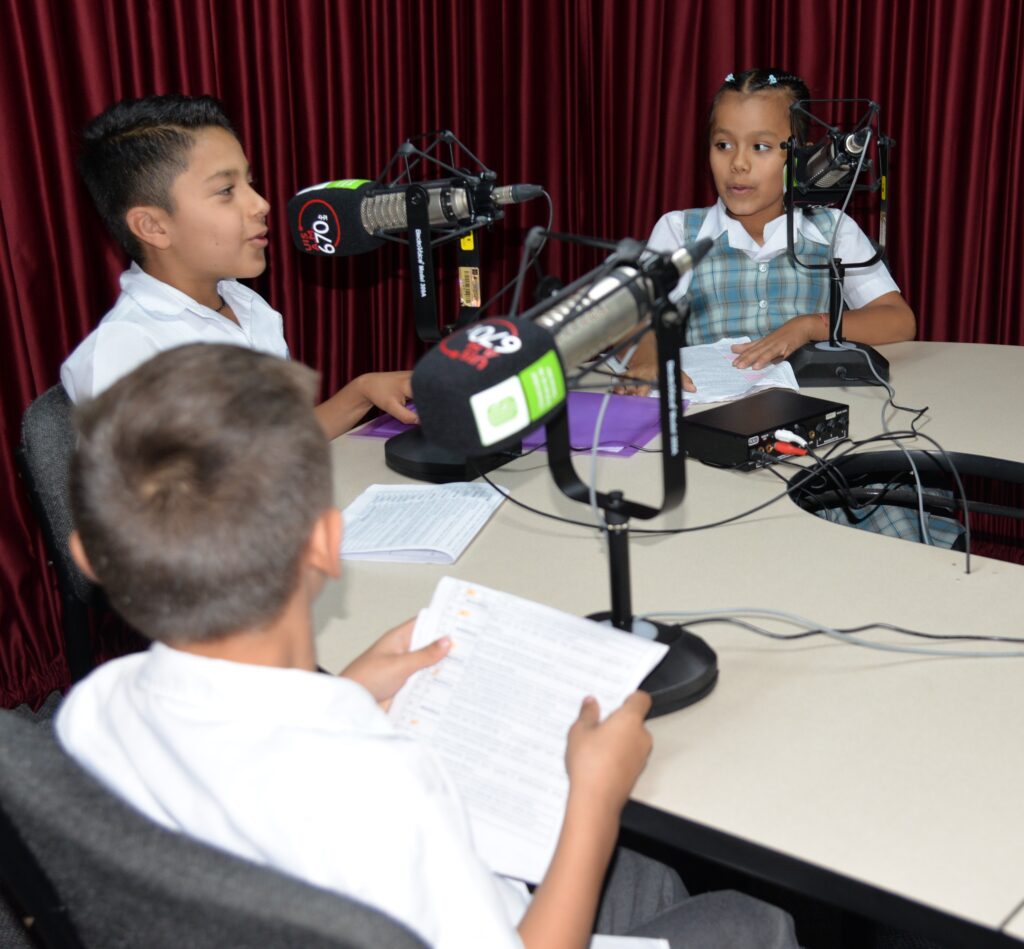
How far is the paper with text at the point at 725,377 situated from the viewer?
193 cm

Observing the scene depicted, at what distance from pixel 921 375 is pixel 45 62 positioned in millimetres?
1743

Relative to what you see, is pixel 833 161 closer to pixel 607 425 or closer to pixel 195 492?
pixel 607 425

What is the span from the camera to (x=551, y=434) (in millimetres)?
1121

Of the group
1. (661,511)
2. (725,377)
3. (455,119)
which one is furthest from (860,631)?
(455,119)

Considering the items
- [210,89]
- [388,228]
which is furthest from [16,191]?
[388,228]

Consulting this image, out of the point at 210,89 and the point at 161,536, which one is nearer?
the point at 161,536

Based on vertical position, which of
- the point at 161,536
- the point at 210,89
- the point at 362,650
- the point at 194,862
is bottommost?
the point at 362,650

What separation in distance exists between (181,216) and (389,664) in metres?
1.08

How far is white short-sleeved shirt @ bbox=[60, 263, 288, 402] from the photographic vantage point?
66.8 inches

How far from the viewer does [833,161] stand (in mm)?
1926

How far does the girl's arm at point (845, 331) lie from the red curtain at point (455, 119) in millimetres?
729

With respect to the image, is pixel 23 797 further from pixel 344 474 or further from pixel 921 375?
pixel 921 375

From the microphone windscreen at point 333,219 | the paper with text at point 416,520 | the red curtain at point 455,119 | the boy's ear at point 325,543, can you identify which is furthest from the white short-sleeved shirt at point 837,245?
the boy's ear at point 325,543

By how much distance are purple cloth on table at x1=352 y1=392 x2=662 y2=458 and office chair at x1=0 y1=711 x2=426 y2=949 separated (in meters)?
1.14
